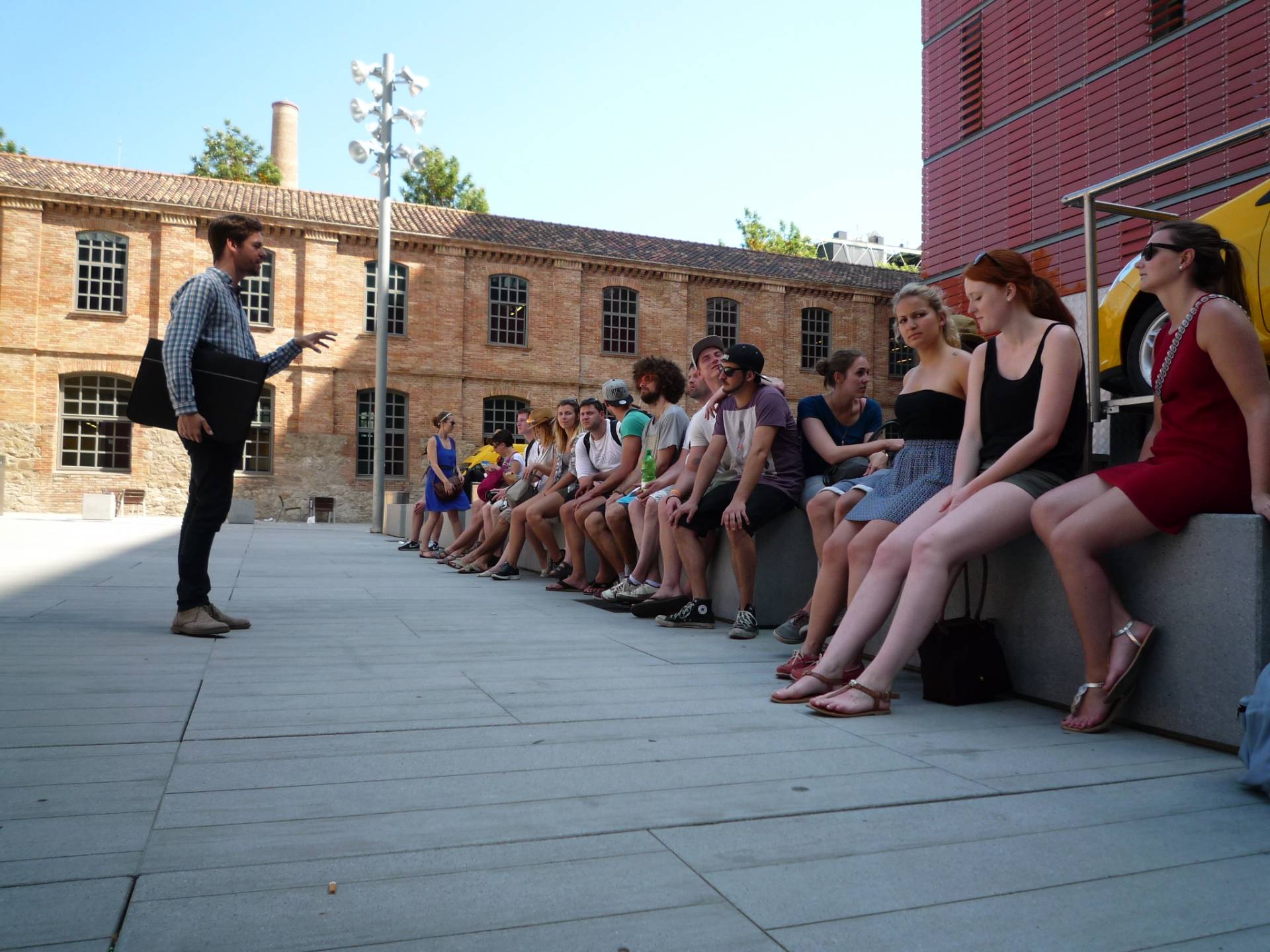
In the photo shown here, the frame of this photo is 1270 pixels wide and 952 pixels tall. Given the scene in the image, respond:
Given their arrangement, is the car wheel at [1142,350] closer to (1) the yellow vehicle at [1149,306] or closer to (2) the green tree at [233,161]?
(1) the yellow vehicle at [1149,306]

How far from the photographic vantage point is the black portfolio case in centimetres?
497

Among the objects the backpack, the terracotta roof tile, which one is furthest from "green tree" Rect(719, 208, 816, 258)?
the backpack

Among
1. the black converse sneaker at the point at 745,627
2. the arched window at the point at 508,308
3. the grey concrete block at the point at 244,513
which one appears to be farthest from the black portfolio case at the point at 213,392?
the arched window at the point at 508,308

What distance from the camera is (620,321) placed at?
32719 millimetres

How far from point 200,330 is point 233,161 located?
4142 cm

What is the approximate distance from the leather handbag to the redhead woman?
416mm

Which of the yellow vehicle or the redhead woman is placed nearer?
the redhead woman

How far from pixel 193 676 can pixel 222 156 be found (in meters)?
43.1

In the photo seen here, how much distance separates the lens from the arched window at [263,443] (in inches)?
1131

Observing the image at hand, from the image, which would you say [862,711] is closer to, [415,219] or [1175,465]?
[1175,465]

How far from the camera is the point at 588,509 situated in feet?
25.2

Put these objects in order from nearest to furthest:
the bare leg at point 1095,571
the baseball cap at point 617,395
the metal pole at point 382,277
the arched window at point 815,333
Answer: the bare leg at point 1095,571 < the baseball cap at point 617,395 < the metal pole at point 382,277 < the arched window at point 815,333

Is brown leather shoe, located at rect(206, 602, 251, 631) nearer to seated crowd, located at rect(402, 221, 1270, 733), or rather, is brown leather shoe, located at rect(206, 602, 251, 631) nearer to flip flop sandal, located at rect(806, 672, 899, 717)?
seated crowd, located at rect(402, 221, 1270, 733)

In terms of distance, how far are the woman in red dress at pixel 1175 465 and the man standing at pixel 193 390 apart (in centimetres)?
363
